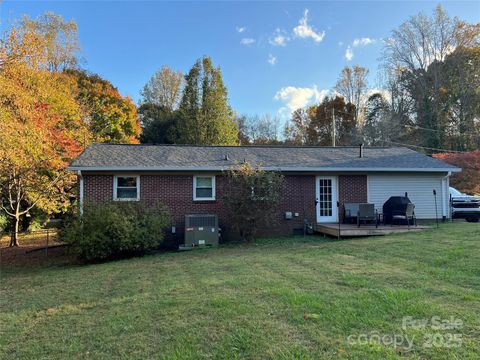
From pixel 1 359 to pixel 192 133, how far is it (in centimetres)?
2504

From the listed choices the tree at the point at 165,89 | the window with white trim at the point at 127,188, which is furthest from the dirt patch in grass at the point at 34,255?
the tree at the point at 165,89

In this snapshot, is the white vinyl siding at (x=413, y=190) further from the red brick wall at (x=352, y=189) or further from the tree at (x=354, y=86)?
the tree at (x=354, y=86)

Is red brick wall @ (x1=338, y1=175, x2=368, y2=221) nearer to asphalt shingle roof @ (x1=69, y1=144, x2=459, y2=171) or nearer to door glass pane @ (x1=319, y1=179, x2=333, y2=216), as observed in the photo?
door glass pane @ (x1=319, y1=179, x2=333, y2=216)

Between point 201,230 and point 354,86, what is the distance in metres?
31.4

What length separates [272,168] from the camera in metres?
12.5

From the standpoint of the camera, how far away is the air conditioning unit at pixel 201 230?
11258 millimetres

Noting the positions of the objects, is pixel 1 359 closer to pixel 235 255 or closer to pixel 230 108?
pixel 235 255

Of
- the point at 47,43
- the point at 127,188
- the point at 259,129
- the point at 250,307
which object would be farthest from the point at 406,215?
the point at 259,129

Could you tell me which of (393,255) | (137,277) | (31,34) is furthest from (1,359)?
(31,34)

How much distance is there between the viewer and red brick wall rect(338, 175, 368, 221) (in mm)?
13578

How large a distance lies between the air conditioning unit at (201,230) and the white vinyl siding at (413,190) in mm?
6762

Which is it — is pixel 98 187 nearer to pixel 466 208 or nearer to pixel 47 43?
pixel 47 43

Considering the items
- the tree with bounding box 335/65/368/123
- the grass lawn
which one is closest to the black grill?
the grass lawn

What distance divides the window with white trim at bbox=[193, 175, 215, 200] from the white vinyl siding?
6.58 meters
